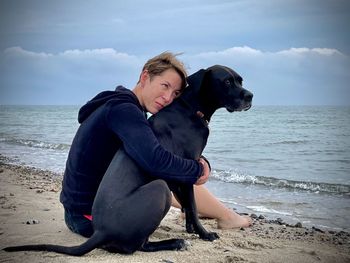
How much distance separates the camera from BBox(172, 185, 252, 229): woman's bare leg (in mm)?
4906

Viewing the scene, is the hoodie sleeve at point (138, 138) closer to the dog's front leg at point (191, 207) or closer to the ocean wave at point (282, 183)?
the dog's front leg at point (191, 207)

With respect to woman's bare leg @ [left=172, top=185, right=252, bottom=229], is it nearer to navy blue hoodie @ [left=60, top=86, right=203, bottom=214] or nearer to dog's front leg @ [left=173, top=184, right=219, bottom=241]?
dog's front leg @ [left=173, top=184, right=219, bottom=241]

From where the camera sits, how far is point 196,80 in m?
4.41

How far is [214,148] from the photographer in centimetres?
1605

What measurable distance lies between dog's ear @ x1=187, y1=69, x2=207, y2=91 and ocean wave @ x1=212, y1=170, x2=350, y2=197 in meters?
5.23

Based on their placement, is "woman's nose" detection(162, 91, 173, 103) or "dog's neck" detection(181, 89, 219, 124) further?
"dog's neck" detection(181, 89, 219, 124)

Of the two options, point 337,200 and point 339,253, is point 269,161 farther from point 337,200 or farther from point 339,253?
point 339,253

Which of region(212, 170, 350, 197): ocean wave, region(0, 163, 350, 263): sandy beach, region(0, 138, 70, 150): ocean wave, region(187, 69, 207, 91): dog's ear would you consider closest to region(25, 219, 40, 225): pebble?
region(0, 163, 350, 263): sandy beach

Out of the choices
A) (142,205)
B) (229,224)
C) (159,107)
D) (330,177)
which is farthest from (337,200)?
(142,205)

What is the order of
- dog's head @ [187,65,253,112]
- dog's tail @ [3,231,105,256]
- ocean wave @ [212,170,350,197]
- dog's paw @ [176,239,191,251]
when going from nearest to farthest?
dog's tail @ [3,231,105,256] < dog's paw @ [176,239,191,251] < dog's head @ [187,65,253,112] < ocean wave @ [212,170,350,197]

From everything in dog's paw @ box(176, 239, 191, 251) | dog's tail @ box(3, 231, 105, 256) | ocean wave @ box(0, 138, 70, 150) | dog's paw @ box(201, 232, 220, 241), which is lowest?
ocean wave @ box(0, 138, 70, 150)

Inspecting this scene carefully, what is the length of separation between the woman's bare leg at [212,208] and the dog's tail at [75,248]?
69.9 inches

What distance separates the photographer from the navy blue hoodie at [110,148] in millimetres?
3227

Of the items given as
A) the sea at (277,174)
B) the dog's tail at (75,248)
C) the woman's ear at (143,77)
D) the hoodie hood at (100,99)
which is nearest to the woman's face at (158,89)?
the woman's ear at (143,77)
